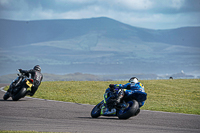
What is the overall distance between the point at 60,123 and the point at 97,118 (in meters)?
2.02

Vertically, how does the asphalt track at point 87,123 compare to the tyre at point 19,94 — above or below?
below

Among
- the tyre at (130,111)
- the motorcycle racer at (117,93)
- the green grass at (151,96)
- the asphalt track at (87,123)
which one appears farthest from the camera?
the green grass at (151,96)

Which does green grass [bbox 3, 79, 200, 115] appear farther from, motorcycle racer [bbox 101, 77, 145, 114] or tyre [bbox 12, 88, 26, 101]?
motorcycle racer [bbox 101, 77, 145, 114]

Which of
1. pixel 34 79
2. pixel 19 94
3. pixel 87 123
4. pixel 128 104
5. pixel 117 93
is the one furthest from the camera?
pixel 34 79

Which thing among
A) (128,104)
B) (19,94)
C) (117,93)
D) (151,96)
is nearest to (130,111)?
(128,104)

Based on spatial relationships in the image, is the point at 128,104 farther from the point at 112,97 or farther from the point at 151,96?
the point at 151,96

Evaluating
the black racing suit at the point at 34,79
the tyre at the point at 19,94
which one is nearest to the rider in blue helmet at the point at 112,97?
the tyre at the point at 19,94

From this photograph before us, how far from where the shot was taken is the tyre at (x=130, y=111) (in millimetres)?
12211

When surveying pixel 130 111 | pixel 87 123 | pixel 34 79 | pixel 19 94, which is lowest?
pixel 87 123

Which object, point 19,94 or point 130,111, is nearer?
point 130,111

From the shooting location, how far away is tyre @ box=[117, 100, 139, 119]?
12.2 m

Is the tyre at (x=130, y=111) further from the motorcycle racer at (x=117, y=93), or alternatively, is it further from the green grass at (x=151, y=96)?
the green grass at (x=151, y=96)

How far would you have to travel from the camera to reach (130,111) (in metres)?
12.2

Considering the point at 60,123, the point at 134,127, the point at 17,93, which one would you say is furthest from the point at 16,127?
the point at 17,93
